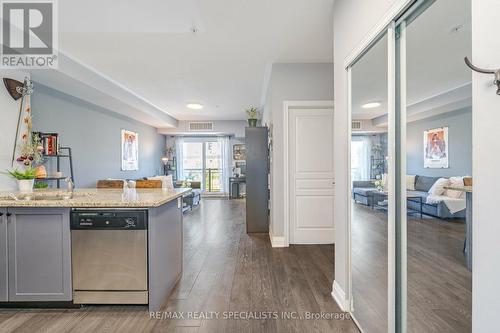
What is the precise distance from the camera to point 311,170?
3961mm

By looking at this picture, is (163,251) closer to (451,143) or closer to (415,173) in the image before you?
(415,173)

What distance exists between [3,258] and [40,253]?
32 centimetres

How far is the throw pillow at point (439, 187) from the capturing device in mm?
1215

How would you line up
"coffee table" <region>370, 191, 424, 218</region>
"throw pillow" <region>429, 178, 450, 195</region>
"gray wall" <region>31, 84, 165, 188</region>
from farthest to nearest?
"gray wall" <region>31, 84, 165, 188</region> < "coffee table" <region>370, 191, 424, 218</region> < "throw pillow" <region>429, 178, 450, 195</region>

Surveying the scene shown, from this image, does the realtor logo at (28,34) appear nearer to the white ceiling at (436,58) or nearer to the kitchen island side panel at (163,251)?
the kitchen island side panel at (163,251)

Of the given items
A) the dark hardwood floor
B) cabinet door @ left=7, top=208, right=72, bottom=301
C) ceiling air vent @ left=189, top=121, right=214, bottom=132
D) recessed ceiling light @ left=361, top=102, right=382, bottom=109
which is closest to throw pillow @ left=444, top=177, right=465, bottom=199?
recessed ceiling light @ left=361, top=102, right=382, bottom=109

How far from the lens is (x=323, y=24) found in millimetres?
2818

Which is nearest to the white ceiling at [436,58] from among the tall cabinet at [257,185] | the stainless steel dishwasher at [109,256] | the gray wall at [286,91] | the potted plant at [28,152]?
the stainless steel dishwasher at [109,256]

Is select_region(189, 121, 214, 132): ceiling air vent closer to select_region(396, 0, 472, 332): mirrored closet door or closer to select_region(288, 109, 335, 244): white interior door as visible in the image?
select_region(288, 109, 335, 244): white interior door

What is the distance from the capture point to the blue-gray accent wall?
1.02 meters

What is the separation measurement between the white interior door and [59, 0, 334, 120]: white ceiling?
89cm

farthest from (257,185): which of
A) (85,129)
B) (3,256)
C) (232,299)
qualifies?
(85,129)

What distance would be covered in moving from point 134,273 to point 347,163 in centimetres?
198

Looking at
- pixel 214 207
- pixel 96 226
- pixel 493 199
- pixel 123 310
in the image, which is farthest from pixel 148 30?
pixel 214 207
